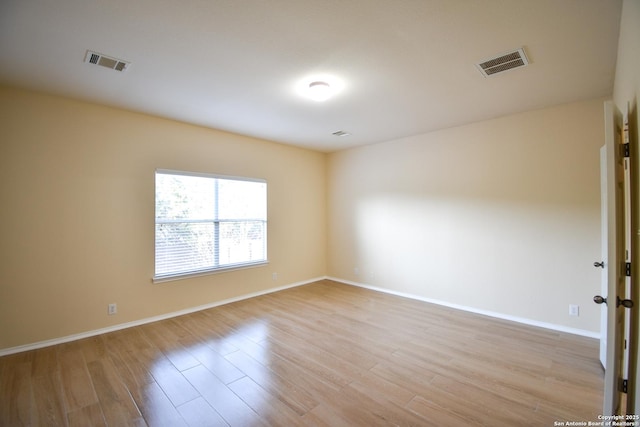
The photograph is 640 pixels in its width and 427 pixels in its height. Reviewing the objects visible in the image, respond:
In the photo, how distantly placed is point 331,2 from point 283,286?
4.60m

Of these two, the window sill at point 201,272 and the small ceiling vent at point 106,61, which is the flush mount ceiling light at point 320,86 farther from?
the window sill at point 201,272

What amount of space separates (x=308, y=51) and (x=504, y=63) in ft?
5.69

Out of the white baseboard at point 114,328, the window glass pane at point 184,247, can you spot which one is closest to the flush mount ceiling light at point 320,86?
the window glass pane at point 184,247

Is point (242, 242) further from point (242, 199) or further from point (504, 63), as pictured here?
point (504, 63)

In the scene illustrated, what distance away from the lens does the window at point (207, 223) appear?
3913 mm

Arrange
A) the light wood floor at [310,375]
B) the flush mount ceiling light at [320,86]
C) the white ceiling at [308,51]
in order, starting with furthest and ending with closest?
1. the flush mount ceiling light at [320,86]
2. the light wood floor at [310,375]
3. the white ceiling at [308,51]

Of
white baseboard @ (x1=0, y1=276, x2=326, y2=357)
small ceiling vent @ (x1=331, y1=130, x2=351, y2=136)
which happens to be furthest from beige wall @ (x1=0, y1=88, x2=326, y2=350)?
small ceiling vent @ (x1=331, y1=130, x2=351, y2=136)

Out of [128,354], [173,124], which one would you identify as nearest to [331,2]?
[173,124]

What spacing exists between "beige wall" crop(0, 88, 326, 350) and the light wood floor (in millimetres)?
383

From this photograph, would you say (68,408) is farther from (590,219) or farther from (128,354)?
(590,219)

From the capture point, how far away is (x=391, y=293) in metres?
5.04

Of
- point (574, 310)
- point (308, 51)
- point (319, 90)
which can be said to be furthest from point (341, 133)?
point (574, 310)

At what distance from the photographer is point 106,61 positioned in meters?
2.43

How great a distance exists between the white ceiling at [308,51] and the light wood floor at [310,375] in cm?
276
